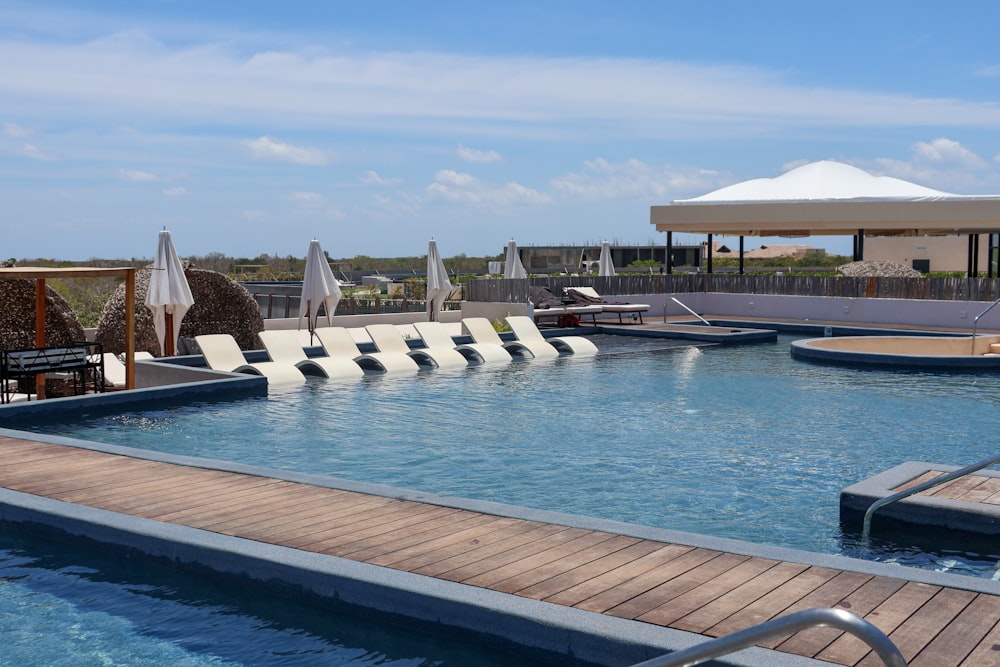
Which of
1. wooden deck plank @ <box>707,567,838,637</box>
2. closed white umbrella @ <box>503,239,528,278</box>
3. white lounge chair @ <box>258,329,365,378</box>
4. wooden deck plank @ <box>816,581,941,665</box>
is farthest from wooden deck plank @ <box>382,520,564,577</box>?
closed white umbrella @ <box>503,239,528,278</box>

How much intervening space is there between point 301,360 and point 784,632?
1242cm

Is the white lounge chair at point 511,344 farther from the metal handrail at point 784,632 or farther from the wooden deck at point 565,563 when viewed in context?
the metal handrail at point 784,632

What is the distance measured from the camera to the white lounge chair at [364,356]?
14898 millimetres

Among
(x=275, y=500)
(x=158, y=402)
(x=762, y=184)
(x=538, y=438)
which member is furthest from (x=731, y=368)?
(x=762, y=184)

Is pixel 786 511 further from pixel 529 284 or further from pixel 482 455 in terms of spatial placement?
pixel 529 284

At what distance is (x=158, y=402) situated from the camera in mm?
11781

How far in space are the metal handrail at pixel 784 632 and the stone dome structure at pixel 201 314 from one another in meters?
14.1

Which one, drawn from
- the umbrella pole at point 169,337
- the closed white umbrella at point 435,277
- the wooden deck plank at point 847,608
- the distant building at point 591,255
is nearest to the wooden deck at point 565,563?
the wooden deck plank at point 847,608

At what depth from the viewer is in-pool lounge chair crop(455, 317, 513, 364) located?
1631cm

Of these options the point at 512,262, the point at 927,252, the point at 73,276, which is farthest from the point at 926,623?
the point at 927,252

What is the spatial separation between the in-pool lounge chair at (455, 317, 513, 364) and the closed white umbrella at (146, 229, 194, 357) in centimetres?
450

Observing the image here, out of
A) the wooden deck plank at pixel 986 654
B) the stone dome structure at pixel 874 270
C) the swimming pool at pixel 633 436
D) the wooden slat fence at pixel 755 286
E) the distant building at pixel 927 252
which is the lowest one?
the swimming pool at pixel 633 436

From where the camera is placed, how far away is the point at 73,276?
35.0ft

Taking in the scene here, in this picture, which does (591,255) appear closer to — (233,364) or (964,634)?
(233,364)
